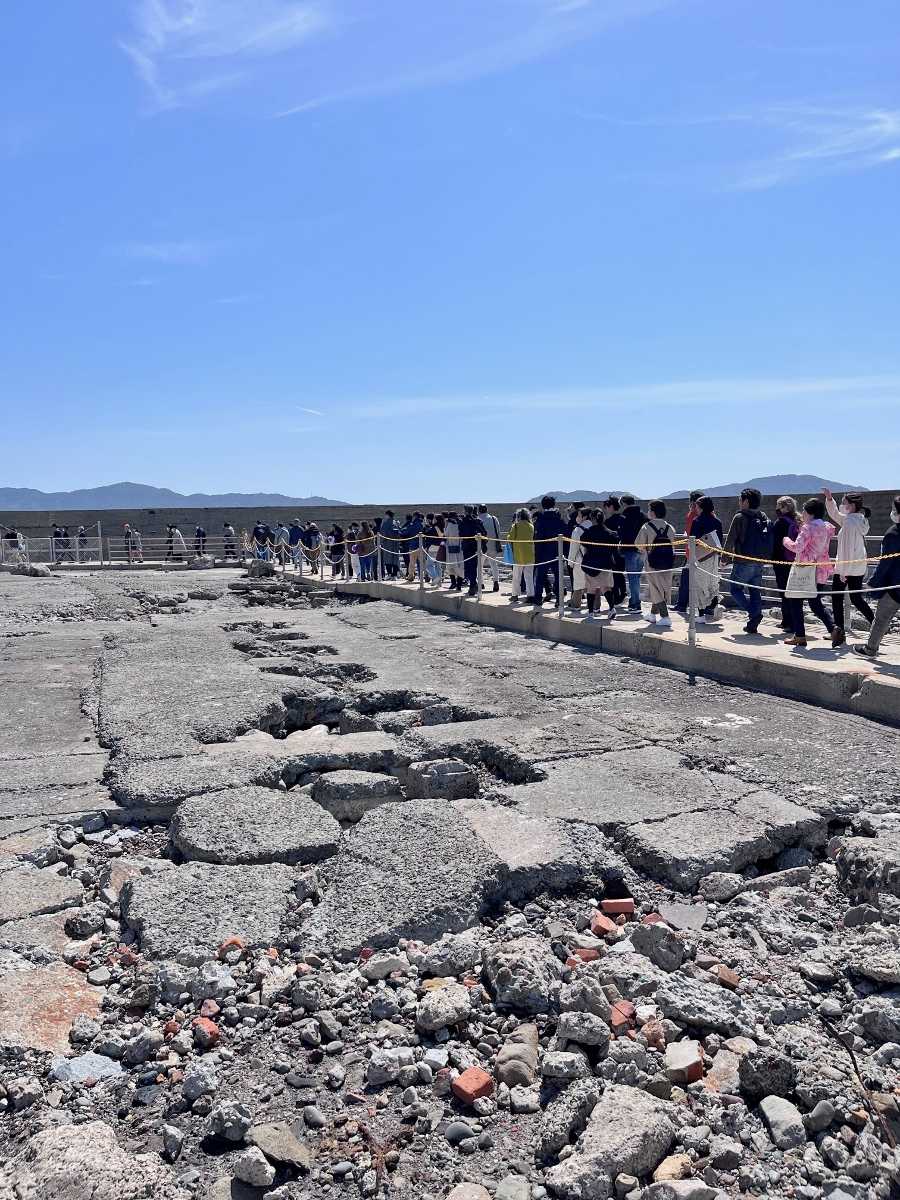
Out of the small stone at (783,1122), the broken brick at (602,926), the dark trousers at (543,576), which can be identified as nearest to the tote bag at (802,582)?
the dark trousers at (543,576)

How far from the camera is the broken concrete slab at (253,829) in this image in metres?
3.90

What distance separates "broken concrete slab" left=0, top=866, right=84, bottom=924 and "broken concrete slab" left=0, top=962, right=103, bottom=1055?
1.54 feet

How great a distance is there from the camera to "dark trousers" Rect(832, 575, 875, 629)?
8.12 meters

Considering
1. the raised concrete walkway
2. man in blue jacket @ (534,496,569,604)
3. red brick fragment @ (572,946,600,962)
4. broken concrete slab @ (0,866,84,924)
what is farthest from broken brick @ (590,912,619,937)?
man in blue jacket @ (534,496,569,604)

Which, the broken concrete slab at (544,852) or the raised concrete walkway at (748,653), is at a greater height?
the raised concrete walkway at (748,653)

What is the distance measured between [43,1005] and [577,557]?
30.0 feet

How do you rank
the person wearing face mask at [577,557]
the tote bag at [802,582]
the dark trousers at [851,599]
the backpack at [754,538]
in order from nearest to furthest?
the tote bag at [802,582]
the dark trousers at [851,599]
the backpack at [754,538]
the person wearing face mask at [577,557]

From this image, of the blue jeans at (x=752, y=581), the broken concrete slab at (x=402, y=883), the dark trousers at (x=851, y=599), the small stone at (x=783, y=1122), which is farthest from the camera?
the blue jeans at (x=752, y=581)

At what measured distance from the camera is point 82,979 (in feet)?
9.88

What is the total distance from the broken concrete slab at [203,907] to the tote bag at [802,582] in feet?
19.2

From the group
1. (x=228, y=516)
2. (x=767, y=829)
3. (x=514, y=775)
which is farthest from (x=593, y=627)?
(x=228, y=516)

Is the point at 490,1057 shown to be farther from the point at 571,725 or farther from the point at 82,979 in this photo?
the point at 571,725

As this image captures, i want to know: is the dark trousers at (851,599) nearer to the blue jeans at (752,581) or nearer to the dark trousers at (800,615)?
the dark trousers at (800,615)

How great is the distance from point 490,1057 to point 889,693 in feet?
14.4
